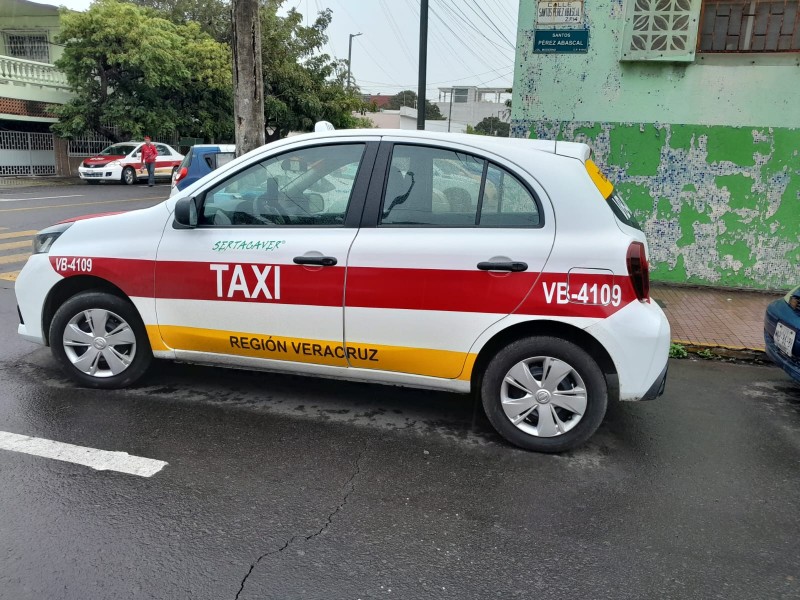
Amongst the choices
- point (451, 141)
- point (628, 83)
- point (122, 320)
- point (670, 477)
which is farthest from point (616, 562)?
point (628, 83)

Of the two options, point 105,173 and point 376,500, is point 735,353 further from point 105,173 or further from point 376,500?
point 105,173

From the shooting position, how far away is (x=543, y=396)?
3738 millimetres

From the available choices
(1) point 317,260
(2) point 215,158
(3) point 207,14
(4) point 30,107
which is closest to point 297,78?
(3) point 207,14

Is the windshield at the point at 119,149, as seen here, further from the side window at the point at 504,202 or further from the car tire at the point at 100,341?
the side window at the point at 504,202

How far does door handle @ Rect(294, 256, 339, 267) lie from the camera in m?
3.87

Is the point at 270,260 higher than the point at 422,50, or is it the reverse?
the point at 422,50

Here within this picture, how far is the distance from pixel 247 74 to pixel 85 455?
617 centimetres

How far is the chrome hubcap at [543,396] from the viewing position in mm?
3703

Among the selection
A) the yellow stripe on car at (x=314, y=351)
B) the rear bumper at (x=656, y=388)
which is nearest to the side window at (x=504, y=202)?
the yellow stripe on car at (x=314, y=351)

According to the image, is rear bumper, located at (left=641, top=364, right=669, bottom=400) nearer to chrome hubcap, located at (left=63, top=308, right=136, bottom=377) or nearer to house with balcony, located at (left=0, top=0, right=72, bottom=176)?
chrome hubcap, located at (left=63, top=308, right=136, bottom=377)

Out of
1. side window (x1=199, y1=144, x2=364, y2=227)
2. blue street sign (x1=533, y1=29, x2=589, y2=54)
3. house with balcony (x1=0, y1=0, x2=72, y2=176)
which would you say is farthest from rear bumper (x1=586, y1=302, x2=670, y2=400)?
house with balcony (x1=0, y1=0, x2=72, y2=176)

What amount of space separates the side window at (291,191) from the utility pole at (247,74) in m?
4.63

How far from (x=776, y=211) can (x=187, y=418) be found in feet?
23.1

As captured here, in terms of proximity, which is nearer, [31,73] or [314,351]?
[314,351]
